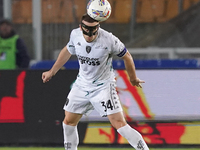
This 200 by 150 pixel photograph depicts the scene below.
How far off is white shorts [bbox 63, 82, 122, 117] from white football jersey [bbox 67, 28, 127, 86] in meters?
0.08

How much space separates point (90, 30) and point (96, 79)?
568mm

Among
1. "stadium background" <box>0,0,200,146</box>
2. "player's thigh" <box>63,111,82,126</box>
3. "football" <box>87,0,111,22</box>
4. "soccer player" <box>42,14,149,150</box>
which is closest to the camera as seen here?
"football" <box>87,0,111,22</box>

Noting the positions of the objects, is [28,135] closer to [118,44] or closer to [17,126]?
[17,126]

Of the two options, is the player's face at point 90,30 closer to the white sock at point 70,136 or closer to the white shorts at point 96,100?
the white shorts at point 96,100

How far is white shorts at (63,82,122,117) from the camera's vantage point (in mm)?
5480

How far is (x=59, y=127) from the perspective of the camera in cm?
745

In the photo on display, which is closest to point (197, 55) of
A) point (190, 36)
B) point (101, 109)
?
point (190, 36)

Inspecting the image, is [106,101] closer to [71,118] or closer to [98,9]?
[71,118]

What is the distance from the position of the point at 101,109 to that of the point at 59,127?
2049 mm

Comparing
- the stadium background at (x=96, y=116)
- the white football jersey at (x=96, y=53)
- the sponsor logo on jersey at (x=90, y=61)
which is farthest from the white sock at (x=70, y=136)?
the stadium background at (x=96, y=116)

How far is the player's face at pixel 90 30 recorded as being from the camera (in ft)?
17.3

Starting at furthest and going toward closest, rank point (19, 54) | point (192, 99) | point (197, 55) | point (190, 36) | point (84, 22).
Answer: point (190, 36)
point (197, 55)
point (19, 54)
point (192, 99)
point (84, 22)

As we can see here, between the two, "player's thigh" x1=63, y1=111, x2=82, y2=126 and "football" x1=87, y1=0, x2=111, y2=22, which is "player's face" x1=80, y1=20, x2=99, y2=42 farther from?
"player's thigh" x1=63, y1=111, x2=82, y2=126

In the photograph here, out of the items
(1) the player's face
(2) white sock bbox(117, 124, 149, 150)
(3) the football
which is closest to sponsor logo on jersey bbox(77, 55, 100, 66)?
(1) the player's face
